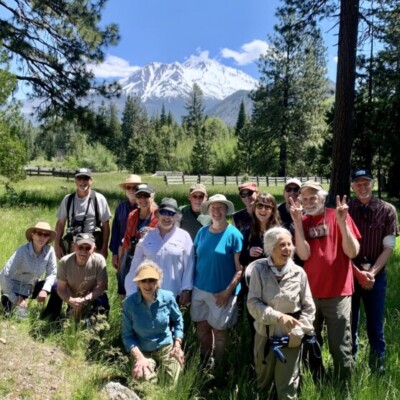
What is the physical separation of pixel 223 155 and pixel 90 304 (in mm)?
53458

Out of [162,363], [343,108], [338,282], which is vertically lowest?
[162,363]

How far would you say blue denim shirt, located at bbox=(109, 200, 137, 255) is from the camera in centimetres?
532

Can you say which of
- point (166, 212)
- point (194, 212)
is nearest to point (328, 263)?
point (166, 212)

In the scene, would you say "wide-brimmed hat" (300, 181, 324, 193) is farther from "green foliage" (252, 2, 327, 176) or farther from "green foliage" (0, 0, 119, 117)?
"green foliage" (252, 2, 327, 176)

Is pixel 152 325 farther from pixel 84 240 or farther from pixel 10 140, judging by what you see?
pixel 10 140

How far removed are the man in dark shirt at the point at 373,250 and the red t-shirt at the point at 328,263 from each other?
1.12ft

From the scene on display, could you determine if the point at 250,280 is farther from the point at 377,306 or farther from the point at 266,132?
the point at 266,132

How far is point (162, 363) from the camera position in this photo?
3902 mm

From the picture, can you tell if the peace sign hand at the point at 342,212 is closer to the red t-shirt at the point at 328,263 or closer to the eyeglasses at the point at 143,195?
the red t-shirt at the point at 328,263

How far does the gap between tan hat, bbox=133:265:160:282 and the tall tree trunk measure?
6.88 m

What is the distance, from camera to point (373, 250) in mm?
4105

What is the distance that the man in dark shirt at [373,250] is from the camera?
13.3ft

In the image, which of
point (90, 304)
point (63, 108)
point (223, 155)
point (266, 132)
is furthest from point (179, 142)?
point (90, 304)

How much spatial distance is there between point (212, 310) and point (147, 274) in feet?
3.02
